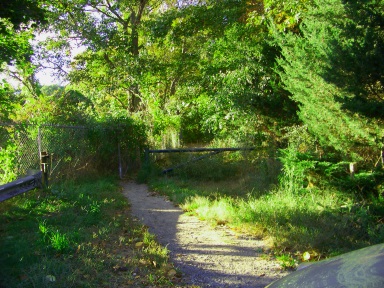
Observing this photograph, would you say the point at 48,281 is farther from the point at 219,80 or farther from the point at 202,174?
the point at 219,80

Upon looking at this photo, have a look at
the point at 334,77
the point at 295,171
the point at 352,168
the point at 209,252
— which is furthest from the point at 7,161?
the point at 352,168

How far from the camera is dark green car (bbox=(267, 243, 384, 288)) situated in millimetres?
2446

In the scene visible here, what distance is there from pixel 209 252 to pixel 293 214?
1.85 metres

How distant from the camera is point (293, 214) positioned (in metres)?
7.30

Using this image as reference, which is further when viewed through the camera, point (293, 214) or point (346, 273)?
point (293, 214)

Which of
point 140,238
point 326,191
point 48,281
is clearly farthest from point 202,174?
point 48,281

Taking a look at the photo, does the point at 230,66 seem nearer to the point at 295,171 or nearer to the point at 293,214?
the point at 295,171

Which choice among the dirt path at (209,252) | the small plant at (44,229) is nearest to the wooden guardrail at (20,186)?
the small plant at (44,229)

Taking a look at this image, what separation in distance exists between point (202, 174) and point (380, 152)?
616cm

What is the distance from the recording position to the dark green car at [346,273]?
2.45 meters

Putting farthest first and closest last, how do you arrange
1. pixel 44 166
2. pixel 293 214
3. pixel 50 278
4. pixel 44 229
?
pixel 44 166 → pixel 293 214 → pixel 44 229 → pixel 50 278

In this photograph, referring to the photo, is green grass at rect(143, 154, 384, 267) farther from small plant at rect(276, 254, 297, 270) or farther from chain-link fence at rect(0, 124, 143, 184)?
chain-link fence at rect(0, 124, 143, 184)

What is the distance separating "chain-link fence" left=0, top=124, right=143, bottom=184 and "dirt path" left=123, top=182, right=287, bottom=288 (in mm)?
3264

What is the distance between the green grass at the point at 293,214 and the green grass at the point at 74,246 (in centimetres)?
173
